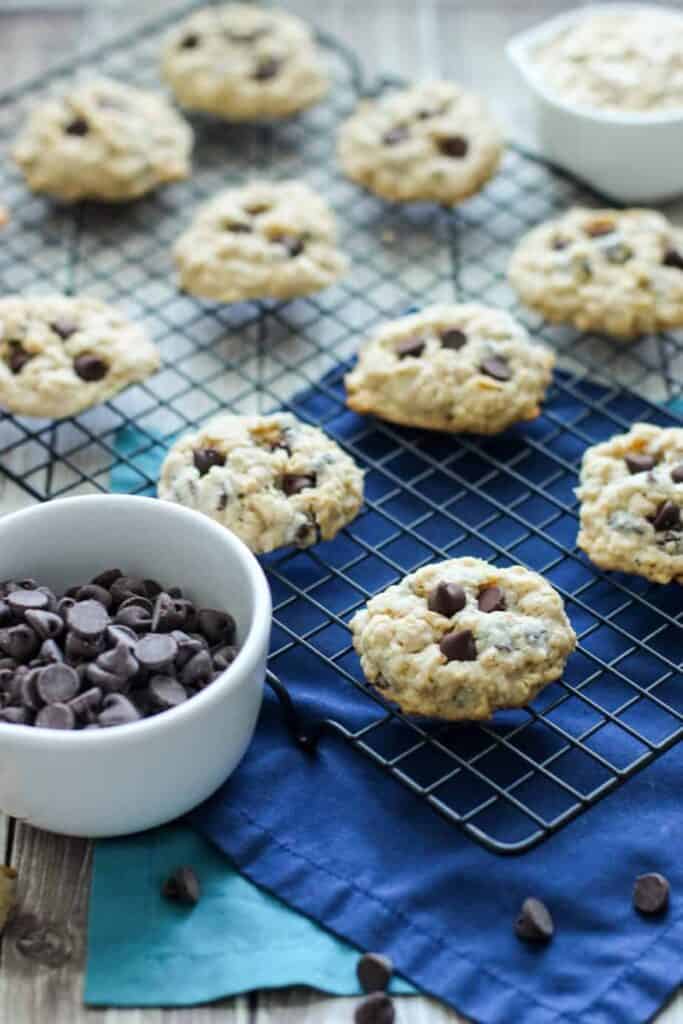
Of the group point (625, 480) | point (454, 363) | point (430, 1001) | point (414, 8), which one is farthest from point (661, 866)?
point (414, 8)

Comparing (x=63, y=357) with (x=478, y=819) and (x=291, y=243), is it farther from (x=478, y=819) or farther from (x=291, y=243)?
(x=478, y=819)

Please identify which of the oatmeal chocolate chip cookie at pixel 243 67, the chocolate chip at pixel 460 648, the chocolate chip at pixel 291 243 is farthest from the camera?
the oatmeal chocolate chip cookie at pixel 243 67

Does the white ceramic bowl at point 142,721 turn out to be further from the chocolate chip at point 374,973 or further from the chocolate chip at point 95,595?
the chocolate chip at point 374,973

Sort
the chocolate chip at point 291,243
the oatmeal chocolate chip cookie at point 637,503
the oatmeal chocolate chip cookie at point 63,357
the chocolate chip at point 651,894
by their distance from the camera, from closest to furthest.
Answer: the chocolate chip at point 651,894 → the oatmeal chocolate chip cookie at point 637,503 → the oatmeal chocolate chip cookie at point 63,357 → the chocolate chip at point 291,243

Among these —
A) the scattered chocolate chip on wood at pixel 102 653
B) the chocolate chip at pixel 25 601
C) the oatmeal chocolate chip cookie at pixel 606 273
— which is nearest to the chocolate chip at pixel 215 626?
the scattered chocolate chip on wood at pixel 102 653

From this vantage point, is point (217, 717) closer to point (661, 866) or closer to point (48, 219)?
point (661, 866)

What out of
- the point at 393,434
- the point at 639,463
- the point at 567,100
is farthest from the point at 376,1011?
the point at 567,100

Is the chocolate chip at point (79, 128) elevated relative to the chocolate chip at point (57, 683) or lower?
Result: lower
